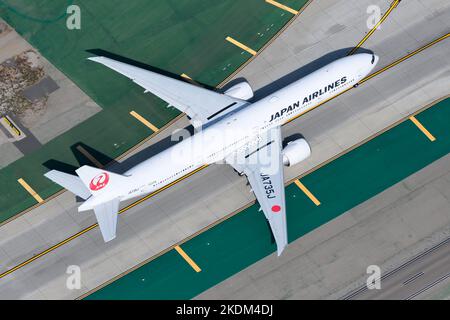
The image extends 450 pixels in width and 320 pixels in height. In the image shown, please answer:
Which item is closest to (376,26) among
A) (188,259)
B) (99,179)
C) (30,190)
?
(188,259)

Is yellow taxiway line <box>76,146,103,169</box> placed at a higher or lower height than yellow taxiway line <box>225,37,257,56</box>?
higher

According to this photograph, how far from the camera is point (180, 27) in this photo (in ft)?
228

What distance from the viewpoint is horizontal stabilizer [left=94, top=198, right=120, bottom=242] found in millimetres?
55219

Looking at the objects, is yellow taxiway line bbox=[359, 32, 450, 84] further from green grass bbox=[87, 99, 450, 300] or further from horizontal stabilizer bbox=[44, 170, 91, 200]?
horizontal stabilizer bbox=[44, 170, 91, 200]

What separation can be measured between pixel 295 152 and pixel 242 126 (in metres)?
6.20

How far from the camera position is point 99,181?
5559 centimetres

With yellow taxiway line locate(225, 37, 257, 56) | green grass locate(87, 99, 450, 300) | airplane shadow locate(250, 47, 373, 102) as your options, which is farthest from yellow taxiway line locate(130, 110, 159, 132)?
yellow taxiway line locate(225, 37, 257, 56)

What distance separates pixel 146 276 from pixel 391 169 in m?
28.1

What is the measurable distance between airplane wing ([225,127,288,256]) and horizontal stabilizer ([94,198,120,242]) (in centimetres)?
1282

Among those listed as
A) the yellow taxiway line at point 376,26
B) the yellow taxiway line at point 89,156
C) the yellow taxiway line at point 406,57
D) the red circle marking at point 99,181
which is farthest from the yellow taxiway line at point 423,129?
the yellow taxiway line at point 89,156

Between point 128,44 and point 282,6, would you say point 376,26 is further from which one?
point 128,44

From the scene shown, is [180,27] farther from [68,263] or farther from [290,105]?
[68,263]
